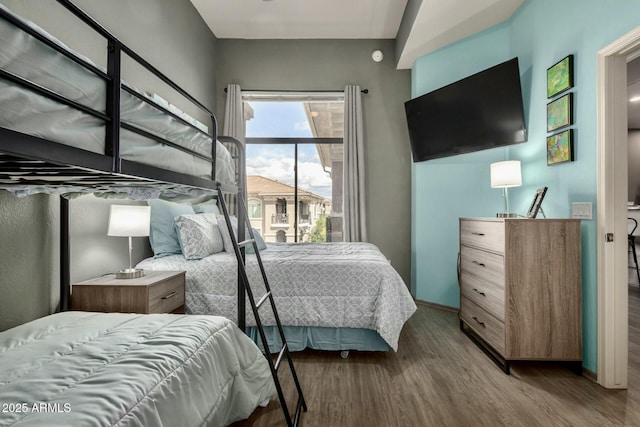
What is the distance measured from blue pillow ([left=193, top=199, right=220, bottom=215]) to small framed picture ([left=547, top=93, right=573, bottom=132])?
2.97 m

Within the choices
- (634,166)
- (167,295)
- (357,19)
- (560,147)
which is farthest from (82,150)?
(634,166)

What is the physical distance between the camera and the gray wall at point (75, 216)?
1715 millimetres

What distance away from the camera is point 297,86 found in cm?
436

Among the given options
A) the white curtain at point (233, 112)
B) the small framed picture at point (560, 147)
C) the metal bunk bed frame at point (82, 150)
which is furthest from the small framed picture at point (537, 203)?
the white curtain at point (233, 112)

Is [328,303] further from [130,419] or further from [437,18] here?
[437,18]

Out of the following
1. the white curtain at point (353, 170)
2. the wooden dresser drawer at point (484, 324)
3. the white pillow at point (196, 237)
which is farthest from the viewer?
the white curtain at point (353, 170)

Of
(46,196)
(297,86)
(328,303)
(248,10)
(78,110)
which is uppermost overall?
(248,10)

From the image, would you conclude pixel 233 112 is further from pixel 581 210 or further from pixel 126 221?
pixel 581 210

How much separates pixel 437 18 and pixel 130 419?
363 cm

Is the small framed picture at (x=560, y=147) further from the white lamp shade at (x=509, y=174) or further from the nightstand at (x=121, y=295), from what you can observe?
the nightstand at (x=121, y=295)

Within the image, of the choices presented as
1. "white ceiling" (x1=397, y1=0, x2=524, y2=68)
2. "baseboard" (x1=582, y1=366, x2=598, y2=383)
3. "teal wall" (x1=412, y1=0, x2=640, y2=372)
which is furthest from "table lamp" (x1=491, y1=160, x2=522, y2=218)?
"white ceiling" (x1=397, y1=0, x2=524, y2=68)

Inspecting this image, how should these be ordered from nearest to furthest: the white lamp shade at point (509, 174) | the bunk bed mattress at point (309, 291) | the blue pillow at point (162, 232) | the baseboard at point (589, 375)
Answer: the baseboard at point (589, 375) < the bunk bed mattress at point (309, 291) < the blue pillow at point (162, 232) < the white lamp shade at point (509, 174)

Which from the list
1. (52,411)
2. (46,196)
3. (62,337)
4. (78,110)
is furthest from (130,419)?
(46,196)

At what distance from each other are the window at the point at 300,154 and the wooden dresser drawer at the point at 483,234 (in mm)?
1804
